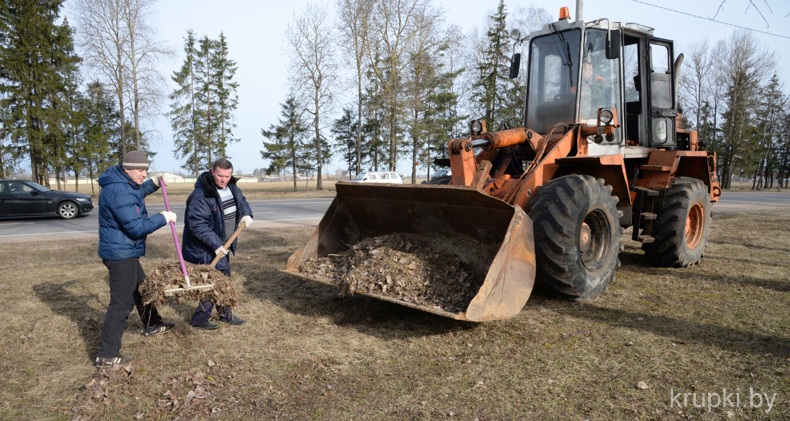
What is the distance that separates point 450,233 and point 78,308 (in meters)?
4.02

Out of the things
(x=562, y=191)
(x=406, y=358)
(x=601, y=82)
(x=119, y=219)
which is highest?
(x=601, y=82)

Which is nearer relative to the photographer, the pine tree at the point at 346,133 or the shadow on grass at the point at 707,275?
the shadow on grass at the point at 707,275

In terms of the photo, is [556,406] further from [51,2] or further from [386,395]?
[51,2]

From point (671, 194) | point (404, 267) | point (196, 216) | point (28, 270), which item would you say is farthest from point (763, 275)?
point (28, 270)

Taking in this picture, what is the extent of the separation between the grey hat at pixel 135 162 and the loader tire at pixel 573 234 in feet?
11.3

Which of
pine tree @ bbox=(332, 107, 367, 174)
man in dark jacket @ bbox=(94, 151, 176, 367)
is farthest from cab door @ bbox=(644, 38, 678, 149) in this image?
pine tree @ bbox=(332, 107, 367, 174)

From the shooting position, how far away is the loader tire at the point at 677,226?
679 cm

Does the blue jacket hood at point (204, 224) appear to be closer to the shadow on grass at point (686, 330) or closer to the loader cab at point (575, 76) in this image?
the shadow on grass at point (686, 330)

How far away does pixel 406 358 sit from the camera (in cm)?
411

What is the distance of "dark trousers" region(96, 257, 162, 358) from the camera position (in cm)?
399

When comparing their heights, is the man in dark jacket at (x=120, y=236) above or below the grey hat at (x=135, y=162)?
below

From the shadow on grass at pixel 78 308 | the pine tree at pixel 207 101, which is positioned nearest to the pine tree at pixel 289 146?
the pine tree at pixel 207 101

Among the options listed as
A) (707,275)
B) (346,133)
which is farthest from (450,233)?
(346,133)

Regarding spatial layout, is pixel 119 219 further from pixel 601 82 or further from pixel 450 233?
pixel 601 82
